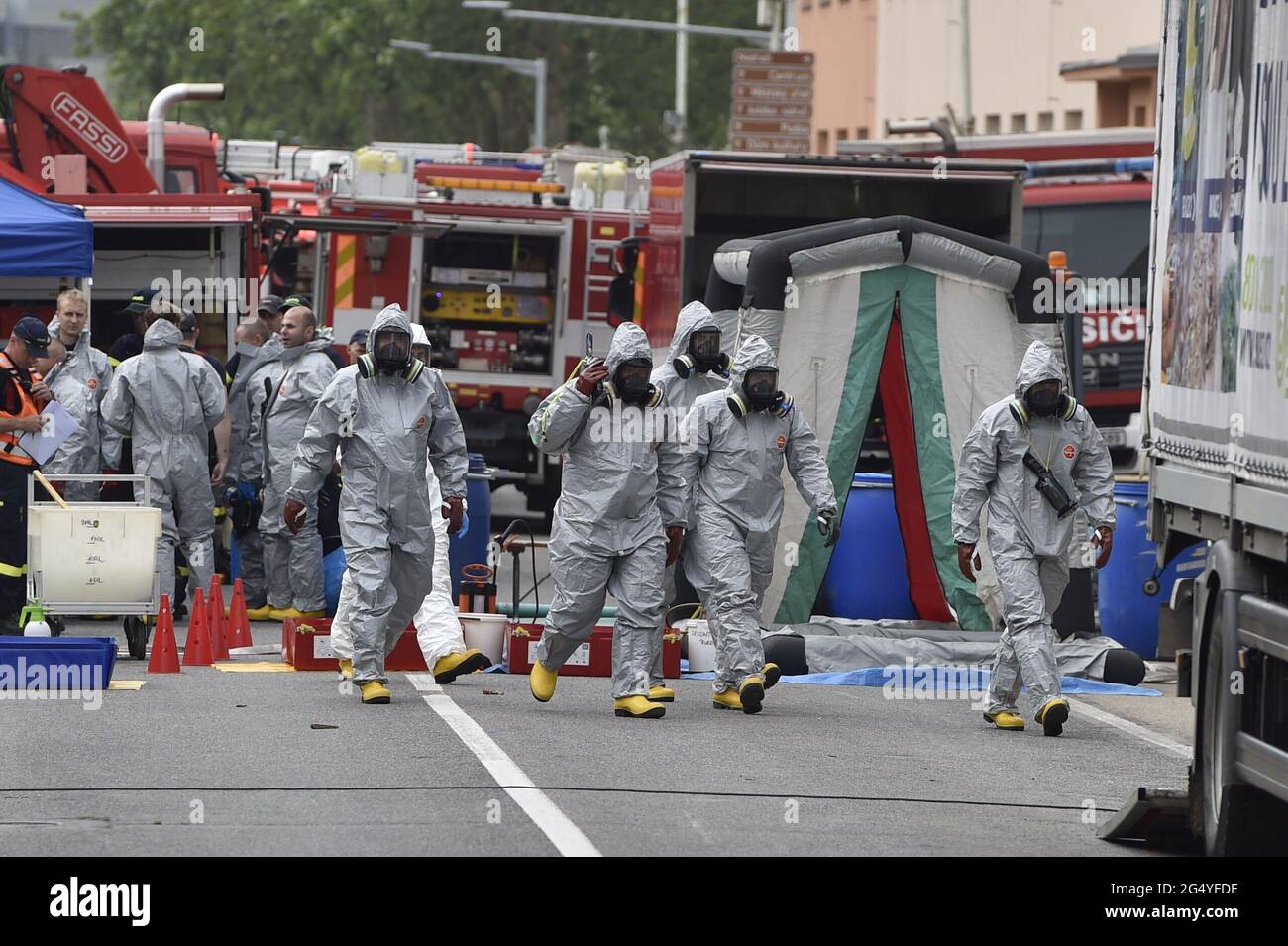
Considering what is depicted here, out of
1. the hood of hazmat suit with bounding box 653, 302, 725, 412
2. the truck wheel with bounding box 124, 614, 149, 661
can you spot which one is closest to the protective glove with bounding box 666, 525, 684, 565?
the hood of hazmat suit with bounding box 653, 302, 725, 412

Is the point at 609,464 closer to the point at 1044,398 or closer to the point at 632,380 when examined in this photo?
the point at 632,380

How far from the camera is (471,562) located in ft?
53.5

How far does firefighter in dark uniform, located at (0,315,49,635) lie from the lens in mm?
14336

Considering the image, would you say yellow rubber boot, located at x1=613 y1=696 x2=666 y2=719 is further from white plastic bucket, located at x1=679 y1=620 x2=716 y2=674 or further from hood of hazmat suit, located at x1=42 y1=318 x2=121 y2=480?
hood of hazmat suit, located at x1=42 y1=318 x2=121 y2=480

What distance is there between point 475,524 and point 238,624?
1.65m

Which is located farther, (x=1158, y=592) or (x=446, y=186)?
(x=446, y=186)

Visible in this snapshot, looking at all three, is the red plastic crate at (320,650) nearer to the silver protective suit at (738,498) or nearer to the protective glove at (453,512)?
the protective glove at (453,512)

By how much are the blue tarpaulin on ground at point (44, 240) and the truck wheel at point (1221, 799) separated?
395 inches

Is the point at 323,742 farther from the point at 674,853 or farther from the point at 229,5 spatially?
the point at 229,5

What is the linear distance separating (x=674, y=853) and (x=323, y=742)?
302cm

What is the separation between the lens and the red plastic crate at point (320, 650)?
1431 cm

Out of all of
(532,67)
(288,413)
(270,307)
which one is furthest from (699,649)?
(532,67)

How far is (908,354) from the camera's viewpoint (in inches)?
634
